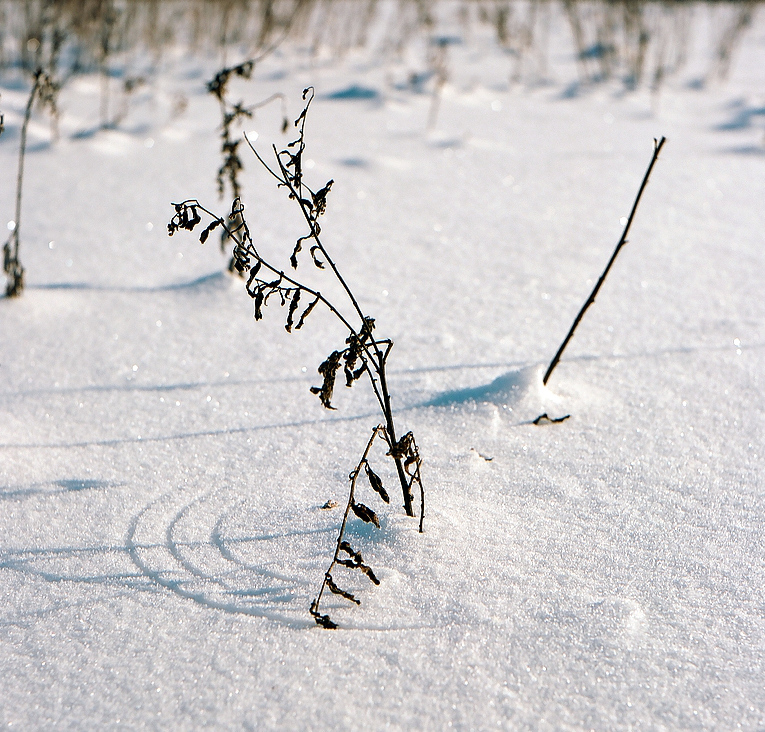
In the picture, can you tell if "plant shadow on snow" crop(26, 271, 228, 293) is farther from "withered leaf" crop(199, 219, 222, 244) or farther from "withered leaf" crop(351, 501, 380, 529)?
"withered leaf" crop(351, 501, 380, 529)

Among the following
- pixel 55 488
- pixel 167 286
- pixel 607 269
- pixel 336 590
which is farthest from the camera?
pixel 167 286

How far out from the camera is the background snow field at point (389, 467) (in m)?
1.02

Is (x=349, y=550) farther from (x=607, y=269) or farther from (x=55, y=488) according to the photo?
(x=607, y=269)

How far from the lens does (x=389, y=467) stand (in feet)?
4.94

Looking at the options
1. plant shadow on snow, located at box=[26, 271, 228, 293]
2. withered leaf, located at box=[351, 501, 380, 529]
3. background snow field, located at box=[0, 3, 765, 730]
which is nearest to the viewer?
background snow field, located at box=[0, 3, 765, 730]

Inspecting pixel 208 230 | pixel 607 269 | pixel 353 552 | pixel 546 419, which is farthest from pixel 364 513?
pixel 607 269

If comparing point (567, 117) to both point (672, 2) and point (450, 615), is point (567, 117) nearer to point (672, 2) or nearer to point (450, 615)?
point (672, 2)

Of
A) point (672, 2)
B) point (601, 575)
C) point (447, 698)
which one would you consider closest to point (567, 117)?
point (672, 2)

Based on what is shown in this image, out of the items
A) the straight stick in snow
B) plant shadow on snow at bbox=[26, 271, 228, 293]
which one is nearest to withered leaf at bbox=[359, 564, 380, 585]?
the straight stick in snow

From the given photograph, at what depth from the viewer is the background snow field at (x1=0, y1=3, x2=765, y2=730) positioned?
102 cm

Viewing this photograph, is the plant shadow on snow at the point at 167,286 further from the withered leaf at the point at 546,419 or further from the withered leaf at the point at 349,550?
the withered leaf at the point at 349,550

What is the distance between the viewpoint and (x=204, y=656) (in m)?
1.05

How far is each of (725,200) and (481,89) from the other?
228 centimetres

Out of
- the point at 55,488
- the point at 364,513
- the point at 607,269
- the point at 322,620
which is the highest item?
the point at 607,269
